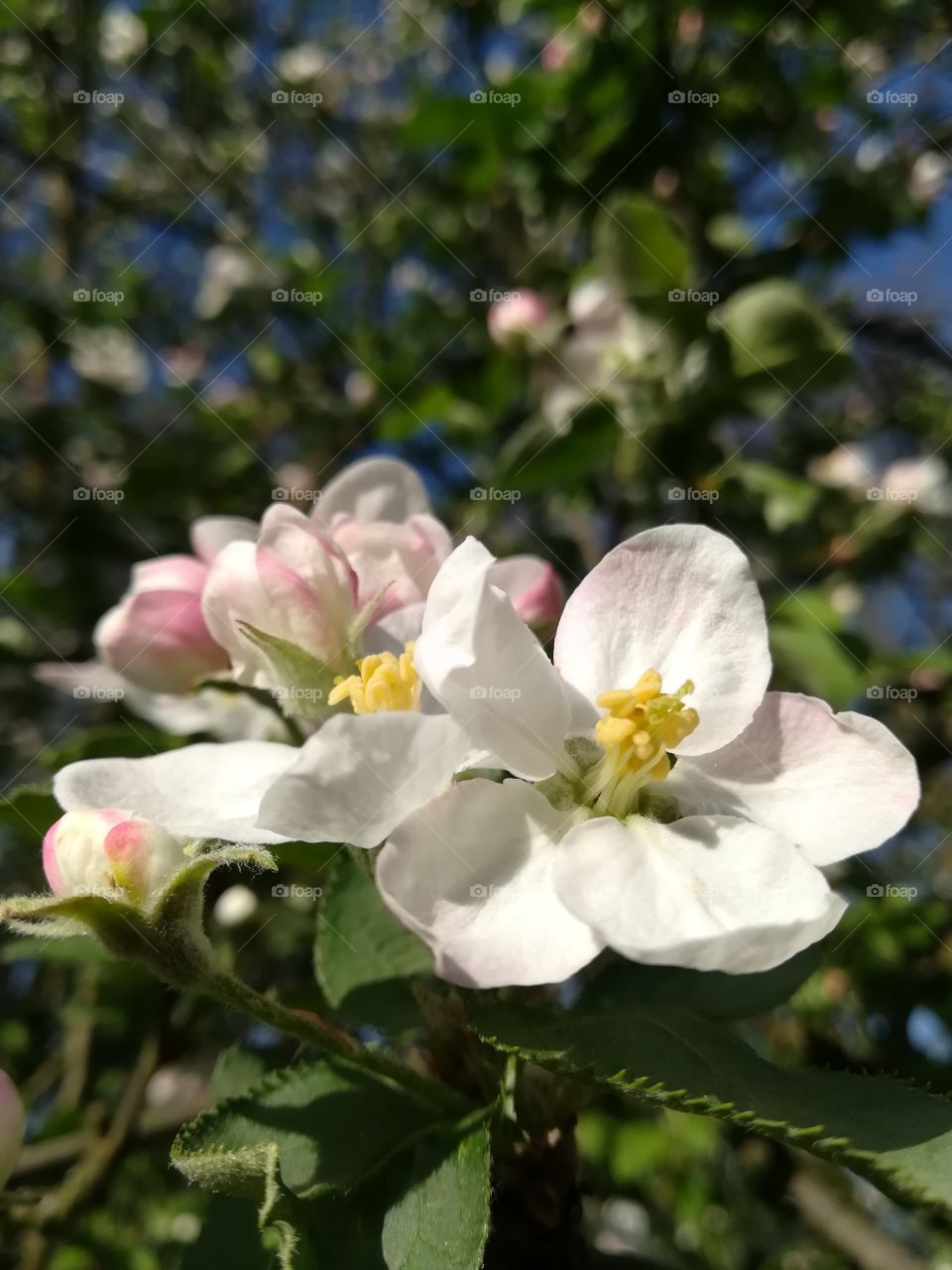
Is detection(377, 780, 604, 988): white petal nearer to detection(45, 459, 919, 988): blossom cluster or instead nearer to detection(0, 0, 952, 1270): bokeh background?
detection(45, 459, 919, 988): blossom cluster

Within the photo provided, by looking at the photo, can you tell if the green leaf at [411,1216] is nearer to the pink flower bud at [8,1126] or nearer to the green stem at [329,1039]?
the green stem at [329,1039]

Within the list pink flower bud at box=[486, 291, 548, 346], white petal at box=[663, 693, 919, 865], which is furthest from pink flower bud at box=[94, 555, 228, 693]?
pink flower bud at box=[486, 291, 548, 346]

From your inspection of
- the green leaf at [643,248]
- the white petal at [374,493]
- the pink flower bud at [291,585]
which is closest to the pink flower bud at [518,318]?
the green leaf at [643,248]

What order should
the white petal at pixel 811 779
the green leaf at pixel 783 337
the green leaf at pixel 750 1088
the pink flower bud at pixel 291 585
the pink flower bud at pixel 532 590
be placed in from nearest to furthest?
the green leaf at pixel 750 1088
the white petal at pixel 811 779
the pink flower bud at pixel 291 585
the pink flower bud at pixel 532 590
the green leaf at pixel 783 337

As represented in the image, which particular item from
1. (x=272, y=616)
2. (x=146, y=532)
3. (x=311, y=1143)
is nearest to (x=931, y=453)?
(x=146, y=532)

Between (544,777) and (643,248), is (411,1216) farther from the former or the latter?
(643,248)

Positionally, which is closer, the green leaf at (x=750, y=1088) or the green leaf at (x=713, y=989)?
the green leaf at (x=750, y=1088)

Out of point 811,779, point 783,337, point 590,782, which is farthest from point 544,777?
point 783,337
